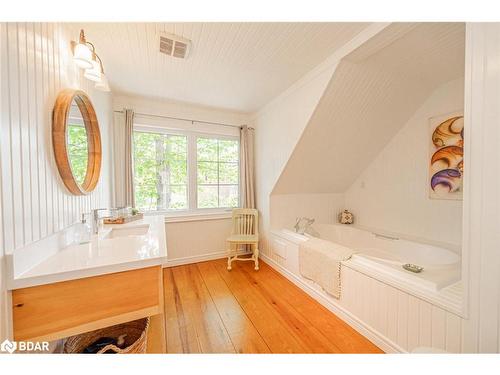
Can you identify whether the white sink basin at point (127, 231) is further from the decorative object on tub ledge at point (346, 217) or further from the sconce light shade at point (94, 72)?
the decorative object on tub ledge at point (346, 217)

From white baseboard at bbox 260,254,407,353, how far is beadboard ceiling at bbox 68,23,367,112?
2.30 meters

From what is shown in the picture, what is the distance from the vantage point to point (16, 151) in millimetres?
793

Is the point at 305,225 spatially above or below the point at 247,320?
above

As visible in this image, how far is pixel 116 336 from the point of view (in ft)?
3.91

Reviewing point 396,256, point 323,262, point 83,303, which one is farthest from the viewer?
point 396,256

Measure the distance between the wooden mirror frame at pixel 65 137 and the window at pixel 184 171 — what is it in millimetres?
1124

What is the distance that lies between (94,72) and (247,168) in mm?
2095

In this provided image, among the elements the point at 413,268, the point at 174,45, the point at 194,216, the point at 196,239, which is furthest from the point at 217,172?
the point at 413,268

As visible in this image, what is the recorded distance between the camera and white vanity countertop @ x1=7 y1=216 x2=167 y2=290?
764 mm

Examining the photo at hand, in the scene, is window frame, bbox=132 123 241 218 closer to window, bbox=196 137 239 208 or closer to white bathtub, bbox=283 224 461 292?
window, bbox=196 137 239 208

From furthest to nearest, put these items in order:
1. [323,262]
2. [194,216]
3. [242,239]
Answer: [194,216] → [242,239] → [323,262]

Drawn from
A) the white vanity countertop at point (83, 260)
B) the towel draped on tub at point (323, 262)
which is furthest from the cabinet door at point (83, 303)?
the towel draped on tub at point (323, 262)

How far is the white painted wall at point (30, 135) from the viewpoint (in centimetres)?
75

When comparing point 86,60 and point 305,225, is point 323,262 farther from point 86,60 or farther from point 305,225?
point 86,60
